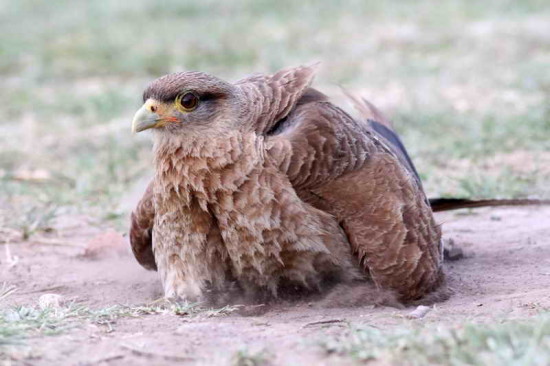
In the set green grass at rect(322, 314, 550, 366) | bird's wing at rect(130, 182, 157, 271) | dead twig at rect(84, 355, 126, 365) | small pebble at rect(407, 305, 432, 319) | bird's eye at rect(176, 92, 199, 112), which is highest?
bird's eye at rect(176, 92, 199, 112)

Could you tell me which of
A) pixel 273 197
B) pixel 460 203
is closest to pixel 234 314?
pixel 273 197

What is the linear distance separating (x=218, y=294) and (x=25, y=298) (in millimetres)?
1090

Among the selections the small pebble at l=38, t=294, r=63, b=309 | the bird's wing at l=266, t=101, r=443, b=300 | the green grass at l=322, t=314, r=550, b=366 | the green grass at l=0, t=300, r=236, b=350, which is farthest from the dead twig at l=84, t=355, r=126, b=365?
the bird's wing at l=266, t=101, r=443, b=300

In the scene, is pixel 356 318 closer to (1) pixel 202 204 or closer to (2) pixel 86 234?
(1) pixel 202 204

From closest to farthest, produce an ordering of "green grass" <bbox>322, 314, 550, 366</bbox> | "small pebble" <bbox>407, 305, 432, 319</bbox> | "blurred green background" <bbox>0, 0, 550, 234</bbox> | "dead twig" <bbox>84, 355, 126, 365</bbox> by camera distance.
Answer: "green grass" <bbox>322, 314, 550, 366</bbox>, "dead twig" <bbox>84, 355, 126, 365</bbox>, "small pebble" <bbox>407, 305, 432, 319</bbox>, "blurred green background" <bbox>0, 0, 550, 234</bbox>

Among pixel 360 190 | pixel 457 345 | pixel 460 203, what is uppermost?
pixel 360 190

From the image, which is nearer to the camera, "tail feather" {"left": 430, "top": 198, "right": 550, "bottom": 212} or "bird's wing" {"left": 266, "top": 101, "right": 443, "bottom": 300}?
"bird's wing" {"left": 266, "top": 101, "right": 443, "bottom": 300}

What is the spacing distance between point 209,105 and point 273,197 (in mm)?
637

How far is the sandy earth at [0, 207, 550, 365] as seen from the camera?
11.7 ft

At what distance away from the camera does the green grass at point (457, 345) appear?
3.13m

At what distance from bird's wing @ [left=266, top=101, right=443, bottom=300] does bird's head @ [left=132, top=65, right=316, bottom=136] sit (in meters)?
0.10

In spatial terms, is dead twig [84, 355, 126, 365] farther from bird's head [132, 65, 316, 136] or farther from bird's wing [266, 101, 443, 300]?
bird's head [132, 65, 316, 136]

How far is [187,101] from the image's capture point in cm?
479

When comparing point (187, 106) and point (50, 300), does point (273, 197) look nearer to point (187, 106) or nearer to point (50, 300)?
point (187, 106)
